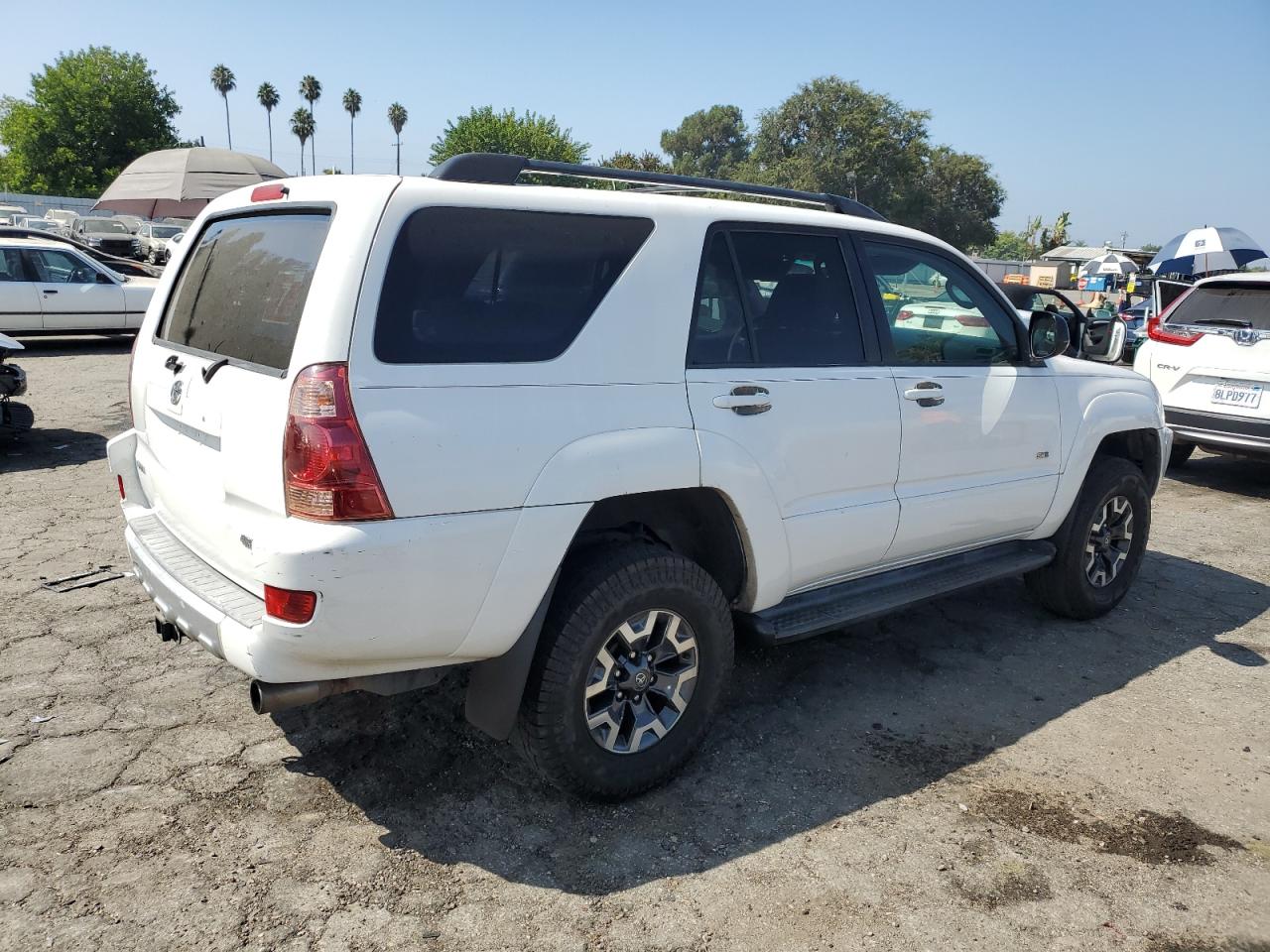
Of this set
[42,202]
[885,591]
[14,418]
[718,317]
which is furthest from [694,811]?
[42,202]

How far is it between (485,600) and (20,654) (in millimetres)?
2645

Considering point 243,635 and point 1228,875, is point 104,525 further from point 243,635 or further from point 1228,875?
point 1228,875

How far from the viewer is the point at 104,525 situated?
591cm

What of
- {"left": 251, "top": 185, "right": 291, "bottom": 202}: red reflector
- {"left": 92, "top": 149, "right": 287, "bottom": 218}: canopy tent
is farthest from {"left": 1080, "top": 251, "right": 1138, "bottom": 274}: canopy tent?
{"left": 251, "top": 185, "right": 291, "bottom": 202}: red reflector

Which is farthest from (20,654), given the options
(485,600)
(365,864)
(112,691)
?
(485,600)

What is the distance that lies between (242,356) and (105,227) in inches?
1371

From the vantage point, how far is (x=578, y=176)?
333 cm

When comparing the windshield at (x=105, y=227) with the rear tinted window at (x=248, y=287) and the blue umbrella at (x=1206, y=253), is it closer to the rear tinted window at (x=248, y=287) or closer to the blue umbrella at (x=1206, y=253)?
the blue umbrella at (x=1206, y=253)

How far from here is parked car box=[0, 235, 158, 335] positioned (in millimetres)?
13180

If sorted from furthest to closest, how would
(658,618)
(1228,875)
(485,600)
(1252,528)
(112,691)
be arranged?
(1252,528) → (112,691) → (658,618) → (1228,875) → (485,600)

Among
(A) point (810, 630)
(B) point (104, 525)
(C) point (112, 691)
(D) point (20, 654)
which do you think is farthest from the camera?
(B) point (104, 525)

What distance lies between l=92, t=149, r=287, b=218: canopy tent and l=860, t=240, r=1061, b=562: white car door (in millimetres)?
20076

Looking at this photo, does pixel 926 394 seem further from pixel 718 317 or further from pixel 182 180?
pixel 182 180

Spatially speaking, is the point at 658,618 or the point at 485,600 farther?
the point at 658,618
